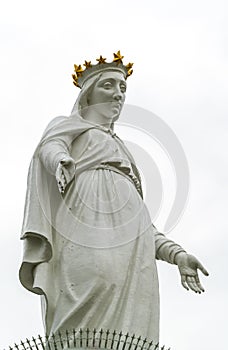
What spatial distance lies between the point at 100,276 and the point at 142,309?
63 centimetres

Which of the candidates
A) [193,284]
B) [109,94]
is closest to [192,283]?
[193,284]

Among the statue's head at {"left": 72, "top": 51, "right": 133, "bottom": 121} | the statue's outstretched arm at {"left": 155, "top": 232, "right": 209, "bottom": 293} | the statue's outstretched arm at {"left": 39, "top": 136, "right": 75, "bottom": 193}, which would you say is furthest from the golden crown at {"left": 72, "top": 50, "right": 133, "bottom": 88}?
the statue's outstretched arm at {"left": 155, "top": 232, "right": 209, "bottom": 293}

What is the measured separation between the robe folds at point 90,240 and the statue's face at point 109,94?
34 cm

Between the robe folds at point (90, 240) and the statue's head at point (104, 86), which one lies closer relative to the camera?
the robe folds at point (90, 240)

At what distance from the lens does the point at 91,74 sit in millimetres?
13711

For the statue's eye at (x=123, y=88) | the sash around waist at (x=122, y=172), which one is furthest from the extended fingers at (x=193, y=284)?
the statue's eye at (x=123, y=88)

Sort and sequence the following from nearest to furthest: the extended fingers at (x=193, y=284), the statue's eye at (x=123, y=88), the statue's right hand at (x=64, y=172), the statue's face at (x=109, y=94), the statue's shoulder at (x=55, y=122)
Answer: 1. the statue's right hand at (x=64, y=172)
2. the extended fingers at (x=193, y=284)
3. the statue's shoulder at (x=55, y=122)
4. the statue's face at (x=109, y=94)
5. the statue's eye at (x=123, y=88)

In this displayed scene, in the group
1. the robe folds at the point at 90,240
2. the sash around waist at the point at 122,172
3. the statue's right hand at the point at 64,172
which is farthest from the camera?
the sash around waist at the point at 122,172

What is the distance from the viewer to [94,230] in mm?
12180

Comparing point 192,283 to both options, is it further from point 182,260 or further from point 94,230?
point 94,230

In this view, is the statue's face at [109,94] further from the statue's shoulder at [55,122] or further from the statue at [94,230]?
the statue's shoulder at [55,122]

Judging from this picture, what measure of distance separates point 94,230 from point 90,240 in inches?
6.2

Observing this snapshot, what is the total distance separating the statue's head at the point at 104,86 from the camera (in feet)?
44.8

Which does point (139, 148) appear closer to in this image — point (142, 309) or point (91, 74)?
point (91, 74)
